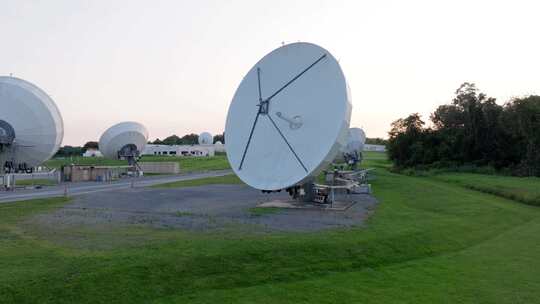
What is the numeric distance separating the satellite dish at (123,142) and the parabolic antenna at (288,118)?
36.2 metres

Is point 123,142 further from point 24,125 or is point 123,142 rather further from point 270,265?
point 270,265

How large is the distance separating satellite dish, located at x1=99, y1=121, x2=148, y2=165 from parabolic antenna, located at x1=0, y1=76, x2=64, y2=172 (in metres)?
15.9

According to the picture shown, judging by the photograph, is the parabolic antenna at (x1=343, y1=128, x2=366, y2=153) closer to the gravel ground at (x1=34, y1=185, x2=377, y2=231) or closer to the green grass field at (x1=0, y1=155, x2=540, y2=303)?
the gravel ground at (x1=34, y1=185, x2=377, y2=231)

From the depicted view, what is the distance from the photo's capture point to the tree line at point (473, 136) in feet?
173

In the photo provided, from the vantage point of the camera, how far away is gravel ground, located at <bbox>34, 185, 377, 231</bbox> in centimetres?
1806

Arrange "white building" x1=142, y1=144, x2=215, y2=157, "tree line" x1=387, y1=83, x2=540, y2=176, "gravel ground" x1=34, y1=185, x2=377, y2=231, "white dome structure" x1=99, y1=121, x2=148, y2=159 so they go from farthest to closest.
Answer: "white building" x1=142, y1=144, x2=215, y2=157
"white dome structure" x1=99, y1=121, x2=148, y2=159
"tree line" x1=387, y1=83, x2=540, y2=176
"gravel ground" x1=34, y1=185, x2=377, y2=231

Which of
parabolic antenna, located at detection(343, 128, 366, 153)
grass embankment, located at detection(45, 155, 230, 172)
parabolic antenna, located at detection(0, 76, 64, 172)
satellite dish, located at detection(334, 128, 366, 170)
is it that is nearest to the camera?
parabolic antenna, located at detection(0, 76, 64, 172)

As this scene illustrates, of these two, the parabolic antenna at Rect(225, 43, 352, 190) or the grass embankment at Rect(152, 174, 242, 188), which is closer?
the parabolic antenna at Rect(225, 43, 352, 190)

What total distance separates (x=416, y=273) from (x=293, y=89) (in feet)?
41.1

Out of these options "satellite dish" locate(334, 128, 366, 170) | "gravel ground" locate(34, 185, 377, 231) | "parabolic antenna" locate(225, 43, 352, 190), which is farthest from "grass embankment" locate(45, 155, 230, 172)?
"parabolic antenna" locate(225, 43, 352, 190)

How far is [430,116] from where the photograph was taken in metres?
69.9

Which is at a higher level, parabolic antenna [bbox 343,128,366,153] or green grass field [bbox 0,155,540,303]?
parabolic antenna [bbox 343,128,366,153]

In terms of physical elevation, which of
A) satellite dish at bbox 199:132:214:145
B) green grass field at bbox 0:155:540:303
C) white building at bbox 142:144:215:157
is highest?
satellite dish at bbox 199:132:214:145

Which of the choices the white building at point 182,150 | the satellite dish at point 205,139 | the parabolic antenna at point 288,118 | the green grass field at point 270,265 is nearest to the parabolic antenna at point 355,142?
the parabolic antenna at point 288,118
